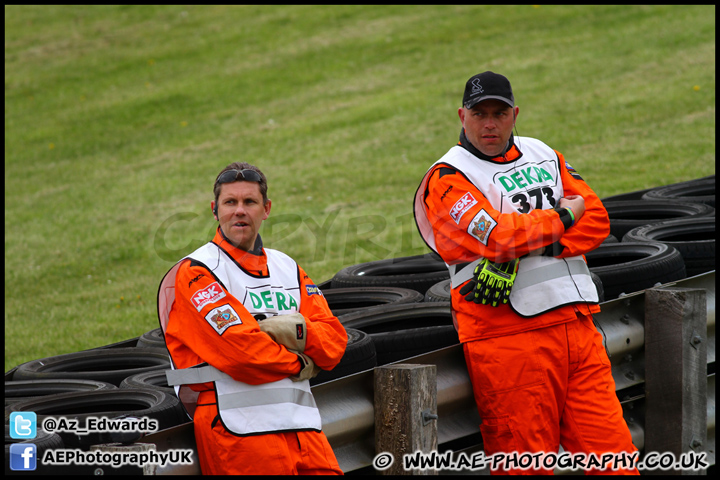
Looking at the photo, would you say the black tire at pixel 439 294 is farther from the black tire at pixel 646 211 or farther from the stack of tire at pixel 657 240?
the black tire at pixel 646 211

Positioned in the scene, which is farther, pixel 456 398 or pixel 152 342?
pixel 152 342

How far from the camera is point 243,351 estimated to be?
133 inches

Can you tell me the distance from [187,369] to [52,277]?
9.58m

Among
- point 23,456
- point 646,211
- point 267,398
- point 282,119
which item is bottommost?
point 23,456

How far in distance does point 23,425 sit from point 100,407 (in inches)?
26.4

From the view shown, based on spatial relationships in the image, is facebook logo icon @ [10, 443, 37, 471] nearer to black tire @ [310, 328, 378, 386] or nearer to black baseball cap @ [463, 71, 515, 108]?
black tire @ [310, 328, 378, 386]

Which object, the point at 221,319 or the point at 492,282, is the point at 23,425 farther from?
the point at 492,282

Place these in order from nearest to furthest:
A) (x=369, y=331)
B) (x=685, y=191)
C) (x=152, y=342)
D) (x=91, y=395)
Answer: (x=91, y=395), (x=369, y=331), (x=152, y=342), (x=685, y=191)

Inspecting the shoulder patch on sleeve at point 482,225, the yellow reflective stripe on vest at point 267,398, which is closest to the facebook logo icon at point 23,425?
the yellow reflective stripe on vest at point 267,398

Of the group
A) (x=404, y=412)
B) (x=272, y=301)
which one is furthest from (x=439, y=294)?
(x=272, y=301)

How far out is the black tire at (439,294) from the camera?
5.65m

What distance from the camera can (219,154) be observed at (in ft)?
60.5

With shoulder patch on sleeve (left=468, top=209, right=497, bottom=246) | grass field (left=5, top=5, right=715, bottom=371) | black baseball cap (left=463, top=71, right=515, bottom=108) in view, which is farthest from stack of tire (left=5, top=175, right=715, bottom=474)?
black baseball cap (left=463, top=71, right=515, bottom=108)

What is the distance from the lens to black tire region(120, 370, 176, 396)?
470 cm
